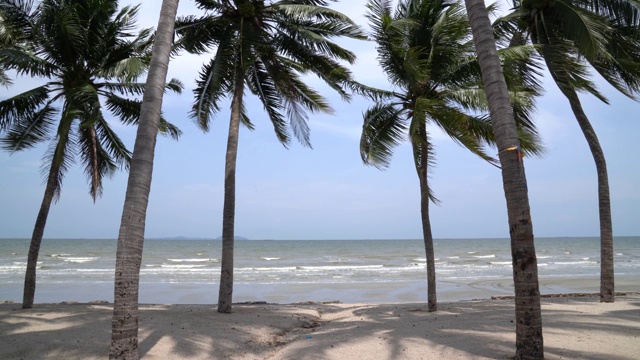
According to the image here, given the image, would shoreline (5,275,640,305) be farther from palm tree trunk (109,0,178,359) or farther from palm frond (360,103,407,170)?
palm tree trunk (109,0,178,359)

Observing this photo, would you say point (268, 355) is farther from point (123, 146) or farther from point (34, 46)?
point (34, 46)

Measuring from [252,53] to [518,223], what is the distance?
8.03 m

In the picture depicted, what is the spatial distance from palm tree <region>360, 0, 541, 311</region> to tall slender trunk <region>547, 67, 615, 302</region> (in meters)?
1.46

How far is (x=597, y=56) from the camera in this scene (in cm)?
1005

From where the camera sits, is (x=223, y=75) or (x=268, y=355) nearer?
(x=268, y=355)

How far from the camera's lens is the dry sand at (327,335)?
242 inches

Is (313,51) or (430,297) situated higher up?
(313,51)

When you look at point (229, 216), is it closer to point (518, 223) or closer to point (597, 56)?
point (518, 223)

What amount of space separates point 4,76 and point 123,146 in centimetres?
314

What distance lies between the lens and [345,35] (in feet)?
37.3

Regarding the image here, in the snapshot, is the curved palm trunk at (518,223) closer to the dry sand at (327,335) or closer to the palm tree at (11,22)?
the dry sand at (327,335)

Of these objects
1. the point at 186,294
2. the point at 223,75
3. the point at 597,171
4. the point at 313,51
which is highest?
the point at 313,51

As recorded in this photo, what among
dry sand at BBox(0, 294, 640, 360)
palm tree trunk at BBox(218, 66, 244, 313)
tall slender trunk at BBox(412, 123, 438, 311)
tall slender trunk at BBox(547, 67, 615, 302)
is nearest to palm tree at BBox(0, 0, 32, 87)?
palm tree trunk at BBox(218, 66, 244, 313)

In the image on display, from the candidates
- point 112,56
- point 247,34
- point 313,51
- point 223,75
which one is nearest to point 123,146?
point 112,56
